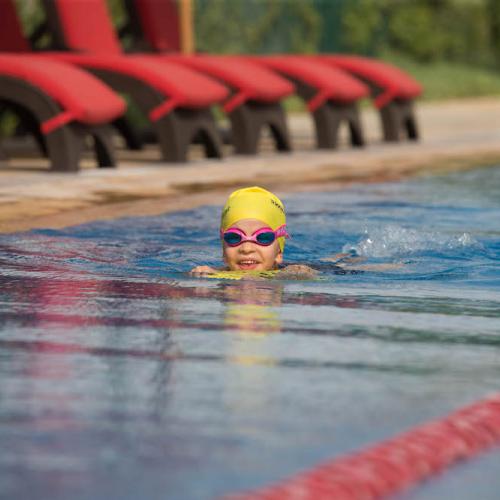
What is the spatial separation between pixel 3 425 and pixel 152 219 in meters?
6.04

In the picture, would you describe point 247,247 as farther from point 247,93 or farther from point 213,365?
point 247,93

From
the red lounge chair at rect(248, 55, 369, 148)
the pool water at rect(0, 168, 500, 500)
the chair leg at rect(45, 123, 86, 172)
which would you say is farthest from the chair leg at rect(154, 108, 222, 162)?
the pool water at rect(0, 168, 500, 500)

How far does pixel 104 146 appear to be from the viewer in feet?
43.1

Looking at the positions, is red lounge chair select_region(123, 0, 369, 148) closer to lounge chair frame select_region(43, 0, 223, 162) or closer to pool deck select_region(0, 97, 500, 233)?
pool deck select_region(0, 97, 500, 233)

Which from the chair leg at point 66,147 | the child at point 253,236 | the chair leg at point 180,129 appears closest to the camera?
the child at point 253,236

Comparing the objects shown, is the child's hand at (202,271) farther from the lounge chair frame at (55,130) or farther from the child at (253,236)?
the lounge chair frame at (55,130)

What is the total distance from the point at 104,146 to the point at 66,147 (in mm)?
774

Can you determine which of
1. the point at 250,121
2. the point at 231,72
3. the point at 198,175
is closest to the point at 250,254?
the point at 198,175

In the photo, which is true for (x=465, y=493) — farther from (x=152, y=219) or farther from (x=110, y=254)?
(x=152, y=219)

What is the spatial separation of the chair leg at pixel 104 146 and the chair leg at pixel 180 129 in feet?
1.82

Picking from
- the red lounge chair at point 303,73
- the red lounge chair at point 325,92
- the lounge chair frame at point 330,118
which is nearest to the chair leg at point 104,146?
the red lounge chair at point 303,73

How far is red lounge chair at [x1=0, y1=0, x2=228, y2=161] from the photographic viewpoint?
1323 cm

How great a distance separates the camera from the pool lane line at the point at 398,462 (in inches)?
131

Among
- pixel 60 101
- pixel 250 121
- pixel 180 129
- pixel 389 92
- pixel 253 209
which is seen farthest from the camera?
pixel 389 92
